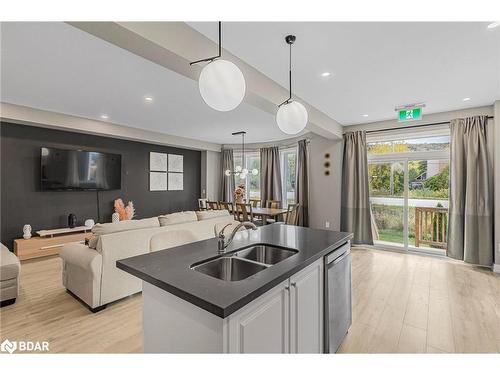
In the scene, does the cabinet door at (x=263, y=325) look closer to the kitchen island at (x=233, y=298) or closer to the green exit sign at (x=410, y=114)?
the kitchen island at (x=233, y=298)

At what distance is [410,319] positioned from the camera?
233 cm

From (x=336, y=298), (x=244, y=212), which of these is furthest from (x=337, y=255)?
(x=244, y=212)

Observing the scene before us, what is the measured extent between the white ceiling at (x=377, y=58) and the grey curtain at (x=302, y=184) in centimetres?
235

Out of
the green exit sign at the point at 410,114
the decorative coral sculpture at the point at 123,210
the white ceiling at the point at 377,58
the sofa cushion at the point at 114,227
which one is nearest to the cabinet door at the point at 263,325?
the white ceiling at the point at 377,58

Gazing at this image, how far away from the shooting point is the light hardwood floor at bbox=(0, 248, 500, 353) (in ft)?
6.44

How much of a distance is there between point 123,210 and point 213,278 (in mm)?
4920

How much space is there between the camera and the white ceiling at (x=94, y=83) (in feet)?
7.08

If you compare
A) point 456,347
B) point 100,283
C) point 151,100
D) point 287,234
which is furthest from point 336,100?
point 100,283

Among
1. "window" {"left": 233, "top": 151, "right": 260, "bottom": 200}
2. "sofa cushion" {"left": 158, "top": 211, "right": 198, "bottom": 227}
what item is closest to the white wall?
"window" {"left": 233, "top": 151, "right": 260, "bottom": 200}

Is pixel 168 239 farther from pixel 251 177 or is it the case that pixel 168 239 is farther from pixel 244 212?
pixel 251 177

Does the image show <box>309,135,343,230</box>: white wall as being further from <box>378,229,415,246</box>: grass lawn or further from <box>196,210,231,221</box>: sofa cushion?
<box>196,210,231,221</box>: sofa cushion

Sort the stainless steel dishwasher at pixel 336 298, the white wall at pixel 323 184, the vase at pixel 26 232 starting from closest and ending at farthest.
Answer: the stainless steel dishwasher at pixel 336 298 < the vase at pixel 26 232 < the white wall at pixel 323 184

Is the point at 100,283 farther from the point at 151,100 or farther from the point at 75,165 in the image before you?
the point at 75,165
